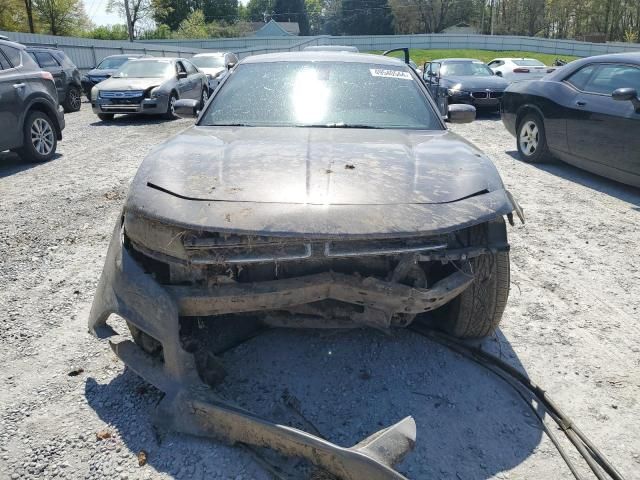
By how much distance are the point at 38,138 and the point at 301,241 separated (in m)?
7.16

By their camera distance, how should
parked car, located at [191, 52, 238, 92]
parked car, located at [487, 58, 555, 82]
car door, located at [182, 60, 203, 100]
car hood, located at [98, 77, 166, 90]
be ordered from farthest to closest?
parked car, located at [487, 58, 555, 82]
parked car, located at [191, 52, 238, 92]
car door, located at [182, 60, 203, 100]
car hood, located at [98, 77, 166, 90]

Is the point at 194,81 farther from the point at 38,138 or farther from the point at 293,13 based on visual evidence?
the point at 293,13

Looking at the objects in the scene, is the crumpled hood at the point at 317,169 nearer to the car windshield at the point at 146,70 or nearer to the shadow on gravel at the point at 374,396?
the shadow on gravel at the point at 374,396

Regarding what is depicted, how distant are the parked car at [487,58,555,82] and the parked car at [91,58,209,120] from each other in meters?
10.3

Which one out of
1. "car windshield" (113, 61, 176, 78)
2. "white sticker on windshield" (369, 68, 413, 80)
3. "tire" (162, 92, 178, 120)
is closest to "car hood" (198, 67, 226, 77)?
"car windshield" (113, 61, 176, 78)

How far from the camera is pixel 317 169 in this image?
2469 mm

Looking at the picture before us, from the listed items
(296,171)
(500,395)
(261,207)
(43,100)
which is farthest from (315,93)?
(43,100)

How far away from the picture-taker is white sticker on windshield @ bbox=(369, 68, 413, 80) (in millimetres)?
3879

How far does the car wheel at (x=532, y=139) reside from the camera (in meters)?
7.56

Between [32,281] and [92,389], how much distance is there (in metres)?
1.61

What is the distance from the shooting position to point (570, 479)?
209cm

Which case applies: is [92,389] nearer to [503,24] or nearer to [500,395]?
[500,395]

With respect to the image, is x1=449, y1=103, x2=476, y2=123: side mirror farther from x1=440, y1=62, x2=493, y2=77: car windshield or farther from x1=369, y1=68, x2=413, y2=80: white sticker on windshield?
x1=440, y1=62, x2=493, y2=77: car windshield

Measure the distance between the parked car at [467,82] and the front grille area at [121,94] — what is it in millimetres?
6476
